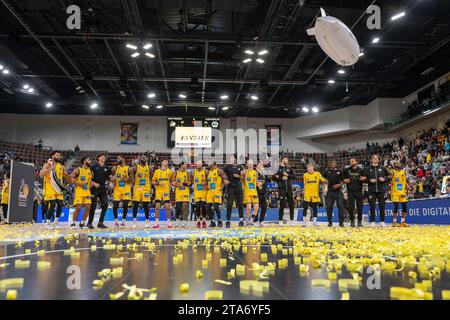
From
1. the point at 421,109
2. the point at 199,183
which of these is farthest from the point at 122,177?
the point at 421,109

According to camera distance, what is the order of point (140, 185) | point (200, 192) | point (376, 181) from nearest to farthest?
point (376, 181)
point (140, 185)
point (200, 192)

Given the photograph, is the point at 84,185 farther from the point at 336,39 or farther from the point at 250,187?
the point at 336,39

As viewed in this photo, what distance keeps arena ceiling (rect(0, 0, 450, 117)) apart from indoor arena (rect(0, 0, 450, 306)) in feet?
0.40

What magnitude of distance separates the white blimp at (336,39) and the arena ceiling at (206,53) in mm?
5199

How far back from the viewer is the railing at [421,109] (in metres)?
23.1

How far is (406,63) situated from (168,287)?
2326 cm

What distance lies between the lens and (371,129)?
30.9 m

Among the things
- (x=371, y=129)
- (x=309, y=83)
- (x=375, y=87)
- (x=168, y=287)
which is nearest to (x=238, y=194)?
(x=168, y=287)

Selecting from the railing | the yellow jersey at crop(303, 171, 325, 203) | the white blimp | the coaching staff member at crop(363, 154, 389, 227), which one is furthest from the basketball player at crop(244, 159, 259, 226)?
the railing

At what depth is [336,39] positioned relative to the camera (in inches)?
206

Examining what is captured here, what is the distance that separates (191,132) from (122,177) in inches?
811

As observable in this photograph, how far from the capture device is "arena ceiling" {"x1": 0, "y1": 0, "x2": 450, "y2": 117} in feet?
51.5

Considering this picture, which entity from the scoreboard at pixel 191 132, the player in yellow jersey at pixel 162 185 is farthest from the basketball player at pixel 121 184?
the scoreboard at pixel 191 132

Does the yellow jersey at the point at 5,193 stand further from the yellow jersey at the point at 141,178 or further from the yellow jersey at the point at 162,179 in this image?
the yellow jersey at the point at 162,179
